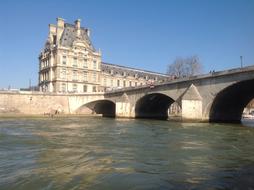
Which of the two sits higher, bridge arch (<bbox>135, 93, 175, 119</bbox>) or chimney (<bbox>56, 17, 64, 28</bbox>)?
chimney (<bbox>56, 17, 64, 28</bbox>)

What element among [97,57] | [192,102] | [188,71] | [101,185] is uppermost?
[97,57]

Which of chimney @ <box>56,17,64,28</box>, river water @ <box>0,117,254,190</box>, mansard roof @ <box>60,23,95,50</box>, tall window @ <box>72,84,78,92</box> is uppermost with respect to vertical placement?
chimney @ <box>56,17,64,28</box>

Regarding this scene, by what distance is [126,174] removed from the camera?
10.7 metres

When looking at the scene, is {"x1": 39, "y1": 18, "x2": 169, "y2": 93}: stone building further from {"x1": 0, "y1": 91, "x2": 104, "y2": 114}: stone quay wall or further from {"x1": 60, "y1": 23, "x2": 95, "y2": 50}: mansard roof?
{"x1": 0, "y1": 91, "x2": 104, "y2": 114}: stone quay wall

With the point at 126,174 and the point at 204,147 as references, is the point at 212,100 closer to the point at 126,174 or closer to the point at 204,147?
the point at 204,147

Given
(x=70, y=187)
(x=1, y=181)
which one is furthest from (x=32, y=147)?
(x=70, y=187)

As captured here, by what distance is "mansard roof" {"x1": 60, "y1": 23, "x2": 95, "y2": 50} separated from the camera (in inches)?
3504

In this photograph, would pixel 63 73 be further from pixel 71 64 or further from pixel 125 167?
pixel 125 167

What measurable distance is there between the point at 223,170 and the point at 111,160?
15.9ft

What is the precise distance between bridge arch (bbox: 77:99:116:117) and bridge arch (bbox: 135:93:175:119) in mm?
11884

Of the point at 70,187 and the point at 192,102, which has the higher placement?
the point at 192,102

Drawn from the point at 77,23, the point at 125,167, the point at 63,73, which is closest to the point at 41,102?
the point at 63,73

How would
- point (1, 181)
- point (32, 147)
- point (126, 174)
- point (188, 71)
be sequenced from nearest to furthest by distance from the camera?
1. point (1, 181)
2. point (126, 174)
3. point (32, 147)
4. point (188, 71)

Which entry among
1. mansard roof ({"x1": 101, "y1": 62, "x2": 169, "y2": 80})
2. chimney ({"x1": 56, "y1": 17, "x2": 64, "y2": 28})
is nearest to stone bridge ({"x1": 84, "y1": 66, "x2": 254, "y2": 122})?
mansard roof ({"x1": 101, "y1": 62, "x2": 169, "y2": 80})
